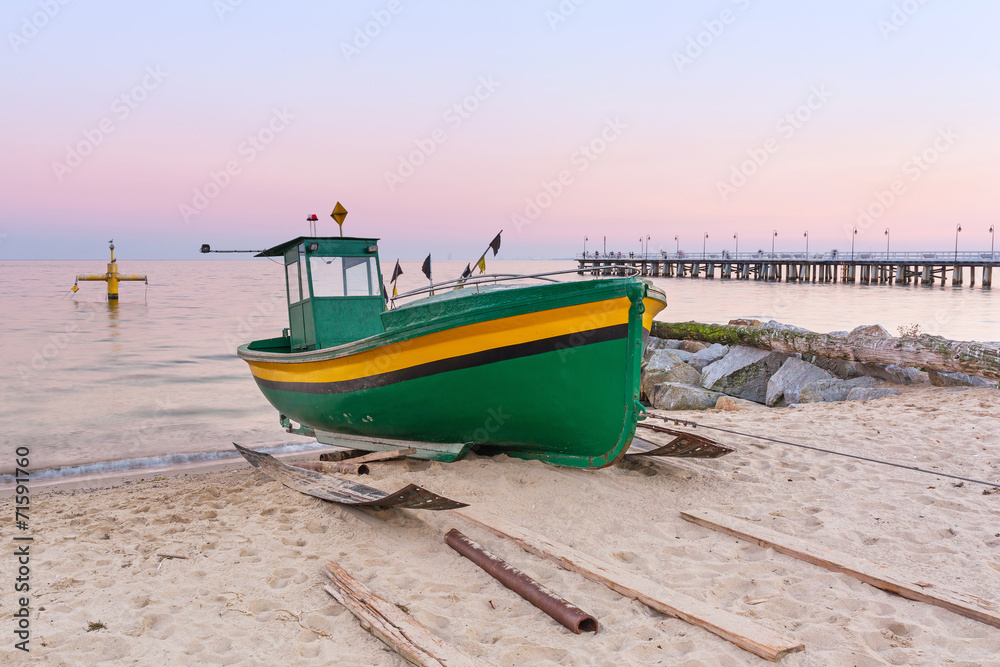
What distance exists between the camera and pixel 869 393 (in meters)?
10.3

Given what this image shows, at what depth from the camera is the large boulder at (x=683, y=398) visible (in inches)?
474

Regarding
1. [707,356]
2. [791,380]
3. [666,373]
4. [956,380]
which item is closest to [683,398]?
[666,373]

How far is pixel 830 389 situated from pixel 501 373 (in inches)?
299

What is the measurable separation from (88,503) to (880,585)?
7038mm

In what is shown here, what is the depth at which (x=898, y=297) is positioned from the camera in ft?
167

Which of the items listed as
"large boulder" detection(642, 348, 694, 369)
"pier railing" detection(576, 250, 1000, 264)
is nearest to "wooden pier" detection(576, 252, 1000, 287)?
"pier railing" detection(576, 250, 1000, 264)

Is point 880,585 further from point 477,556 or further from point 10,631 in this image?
point 10,631

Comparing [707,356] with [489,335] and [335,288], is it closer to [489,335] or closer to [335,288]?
[335,288]

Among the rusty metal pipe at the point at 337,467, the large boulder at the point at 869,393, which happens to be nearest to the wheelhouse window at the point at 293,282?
the rusty metal pipe at the point at 337,467

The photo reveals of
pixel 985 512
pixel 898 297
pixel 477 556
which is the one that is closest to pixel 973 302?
pixel 898 297

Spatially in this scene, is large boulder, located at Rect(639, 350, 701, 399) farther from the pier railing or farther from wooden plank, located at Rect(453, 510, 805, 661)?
the pier railing

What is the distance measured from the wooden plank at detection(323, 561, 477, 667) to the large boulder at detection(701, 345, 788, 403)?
9.91 meters

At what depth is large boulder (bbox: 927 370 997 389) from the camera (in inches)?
388

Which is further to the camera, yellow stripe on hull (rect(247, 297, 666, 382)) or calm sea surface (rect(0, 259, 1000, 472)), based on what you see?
calm sea surface (rect(0, 259, 1000, 472))
